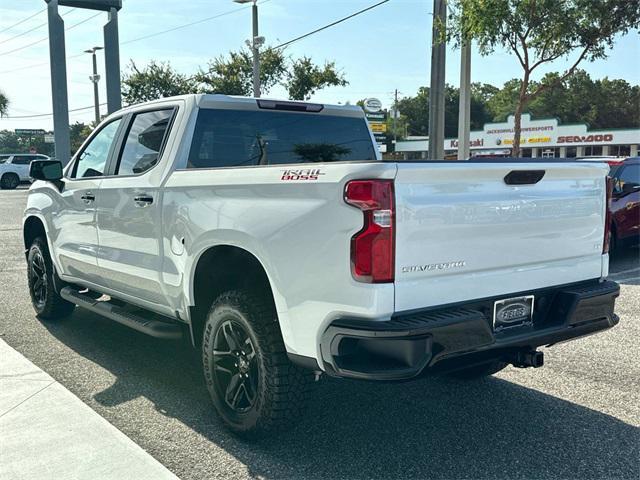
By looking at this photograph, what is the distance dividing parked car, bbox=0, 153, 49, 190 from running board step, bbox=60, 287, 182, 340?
30.5 m

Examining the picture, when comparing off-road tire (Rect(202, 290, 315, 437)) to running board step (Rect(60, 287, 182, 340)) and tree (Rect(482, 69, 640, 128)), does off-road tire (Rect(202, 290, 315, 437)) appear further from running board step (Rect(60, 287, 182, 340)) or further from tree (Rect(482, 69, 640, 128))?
tree (Rect(482, 69, 640, 128))

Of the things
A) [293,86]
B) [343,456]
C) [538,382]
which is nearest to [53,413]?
[343,456]

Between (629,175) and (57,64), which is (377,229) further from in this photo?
(57,64)

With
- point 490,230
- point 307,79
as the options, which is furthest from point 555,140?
point 490,230

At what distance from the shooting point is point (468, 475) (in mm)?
3160

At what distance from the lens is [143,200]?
427 centimetres

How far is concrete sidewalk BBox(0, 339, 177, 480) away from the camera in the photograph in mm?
3217

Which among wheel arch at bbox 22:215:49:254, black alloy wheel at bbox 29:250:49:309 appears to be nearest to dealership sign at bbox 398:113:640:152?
wheel arch at bbox 22:215:49:254

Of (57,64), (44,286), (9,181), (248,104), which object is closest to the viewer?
(248,104)

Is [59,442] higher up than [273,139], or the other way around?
[273,139]

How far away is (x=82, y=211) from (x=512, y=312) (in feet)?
11.9

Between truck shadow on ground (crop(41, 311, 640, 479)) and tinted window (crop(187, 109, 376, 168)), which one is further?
tinted window (crop(187, 109, 376, 168))

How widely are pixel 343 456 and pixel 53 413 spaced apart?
1910mm

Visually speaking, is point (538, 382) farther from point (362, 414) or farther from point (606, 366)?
point (362, 414)
